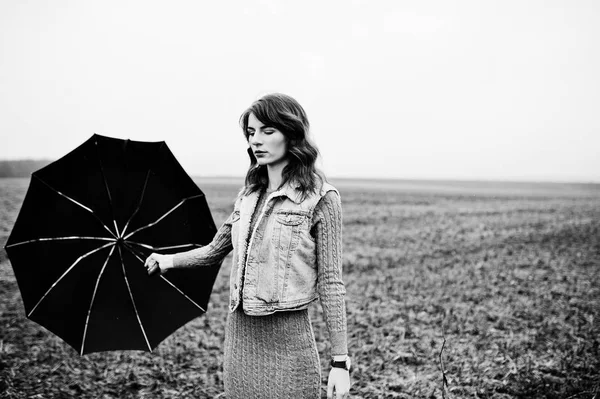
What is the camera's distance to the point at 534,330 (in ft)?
21.1

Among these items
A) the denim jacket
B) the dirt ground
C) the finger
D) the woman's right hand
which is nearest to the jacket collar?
the denim jacket


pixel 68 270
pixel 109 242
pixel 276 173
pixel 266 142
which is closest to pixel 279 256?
pixel 276 173

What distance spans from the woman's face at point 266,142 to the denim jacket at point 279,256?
0.16 metres

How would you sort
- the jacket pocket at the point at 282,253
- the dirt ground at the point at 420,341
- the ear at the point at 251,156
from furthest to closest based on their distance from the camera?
the dirt ground at the point at 420,341, the ear at the point at 251,156, the jacket pocket at the point at 282,253

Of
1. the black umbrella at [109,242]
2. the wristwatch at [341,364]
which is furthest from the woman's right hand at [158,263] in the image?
the wristwatch at [341,364]

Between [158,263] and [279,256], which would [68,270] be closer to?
[158,263]

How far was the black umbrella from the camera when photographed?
2.49 m

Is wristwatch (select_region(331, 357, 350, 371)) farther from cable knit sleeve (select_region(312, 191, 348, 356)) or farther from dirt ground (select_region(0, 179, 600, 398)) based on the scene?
dirt ground (select_region(0, 179, 600, 398))

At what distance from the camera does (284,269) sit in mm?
1916

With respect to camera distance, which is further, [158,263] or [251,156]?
[158,263]

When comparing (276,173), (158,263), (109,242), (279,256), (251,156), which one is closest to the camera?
(279,256)

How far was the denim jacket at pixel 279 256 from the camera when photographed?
1.92 m

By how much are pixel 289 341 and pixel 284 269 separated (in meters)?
0.36

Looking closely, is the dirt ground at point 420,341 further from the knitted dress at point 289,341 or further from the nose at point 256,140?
the nose at point 256,140
